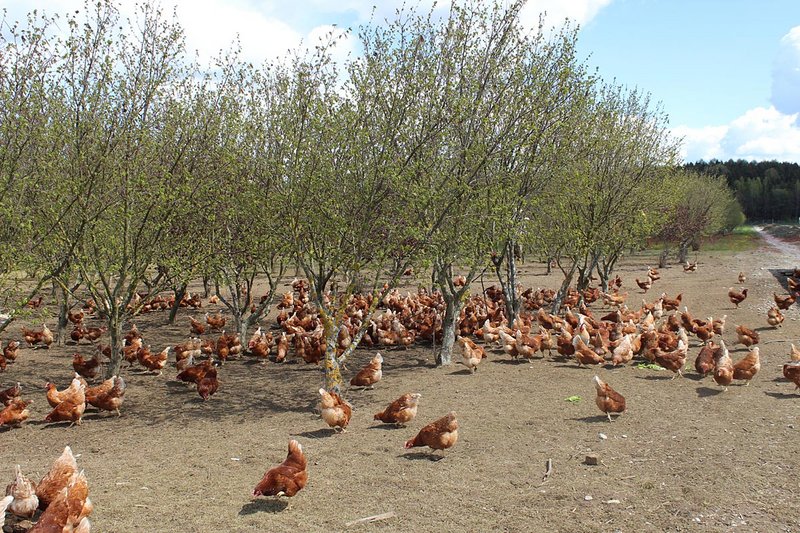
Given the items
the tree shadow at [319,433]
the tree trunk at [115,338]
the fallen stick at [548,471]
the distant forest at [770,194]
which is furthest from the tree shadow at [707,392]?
the distant forest at [770,194]

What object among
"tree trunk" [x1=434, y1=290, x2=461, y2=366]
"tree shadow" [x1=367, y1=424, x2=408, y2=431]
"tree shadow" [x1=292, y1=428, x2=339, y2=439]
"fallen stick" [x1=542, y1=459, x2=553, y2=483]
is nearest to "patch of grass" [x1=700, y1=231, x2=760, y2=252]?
"tree trunk" [x1=434, y1=290, x2=461, y2=366]

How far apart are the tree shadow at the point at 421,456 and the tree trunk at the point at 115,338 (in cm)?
720

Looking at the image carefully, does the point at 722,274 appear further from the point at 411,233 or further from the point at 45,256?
the point at 45,256

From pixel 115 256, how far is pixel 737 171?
176468mm

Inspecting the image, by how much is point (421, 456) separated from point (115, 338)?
764cm

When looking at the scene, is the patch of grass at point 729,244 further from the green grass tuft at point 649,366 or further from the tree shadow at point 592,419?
the tree shadow at point 592,419

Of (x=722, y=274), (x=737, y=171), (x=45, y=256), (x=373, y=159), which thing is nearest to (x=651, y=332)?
(x=373, y=159)

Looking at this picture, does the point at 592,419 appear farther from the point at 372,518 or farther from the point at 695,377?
the point at 372,518

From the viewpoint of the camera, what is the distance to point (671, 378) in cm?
1349

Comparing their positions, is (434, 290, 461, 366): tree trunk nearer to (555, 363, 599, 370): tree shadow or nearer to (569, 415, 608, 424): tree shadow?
(555, 363, 599, 370): tree shadow

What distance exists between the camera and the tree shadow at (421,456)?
28.5 ft

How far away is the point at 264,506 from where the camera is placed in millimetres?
7113

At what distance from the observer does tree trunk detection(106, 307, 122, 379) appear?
40.3ft

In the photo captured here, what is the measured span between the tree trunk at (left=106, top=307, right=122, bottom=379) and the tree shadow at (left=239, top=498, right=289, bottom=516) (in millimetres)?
6838
